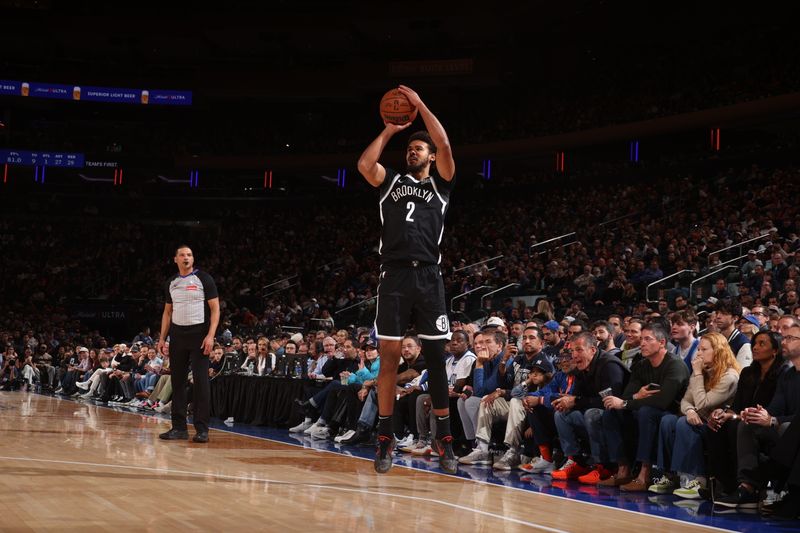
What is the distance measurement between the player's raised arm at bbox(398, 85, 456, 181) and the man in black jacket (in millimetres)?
2415

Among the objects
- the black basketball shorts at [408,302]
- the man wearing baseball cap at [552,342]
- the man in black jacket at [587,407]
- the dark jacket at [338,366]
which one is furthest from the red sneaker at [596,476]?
the dark jacket at [338,366]

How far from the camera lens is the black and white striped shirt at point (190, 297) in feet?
26.6

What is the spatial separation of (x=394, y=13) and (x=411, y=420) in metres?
22.0

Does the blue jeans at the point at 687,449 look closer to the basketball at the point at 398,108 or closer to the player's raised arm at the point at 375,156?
the player's raised arm at the point at 375,156

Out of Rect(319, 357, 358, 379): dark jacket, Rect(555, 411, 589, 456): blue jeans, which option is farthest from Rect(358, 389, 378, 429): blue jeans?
Rect(555, 411, 589, 456): blue jeans

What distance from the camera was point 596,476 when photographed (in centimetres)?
668

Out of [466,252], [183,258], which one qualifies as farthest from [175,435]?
[466,252]

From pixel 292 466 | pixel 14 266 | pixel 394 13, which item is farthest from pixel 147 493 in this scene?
pixel 14 266

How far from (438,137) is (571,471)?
3.12 meters

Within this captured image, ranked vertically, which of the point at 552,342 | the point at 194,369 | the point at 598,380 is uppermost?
the point at 552,342

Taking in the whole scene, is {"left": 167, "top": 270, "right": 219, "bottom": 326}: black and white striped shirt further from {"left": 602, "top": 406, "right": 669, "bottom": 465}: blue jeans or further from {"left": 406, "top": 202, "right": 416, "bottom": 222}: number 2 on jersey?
{"left": 602, "top": 406, "right": 669, "bottom": 465}: blue jeans

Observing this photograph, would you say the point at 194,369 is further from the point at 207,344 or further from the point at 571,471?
the point at 571,471

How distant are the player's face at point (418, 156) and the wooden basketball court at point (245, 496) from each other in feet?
6.76

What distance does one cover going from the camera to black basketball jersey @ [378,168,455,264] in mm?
5457
